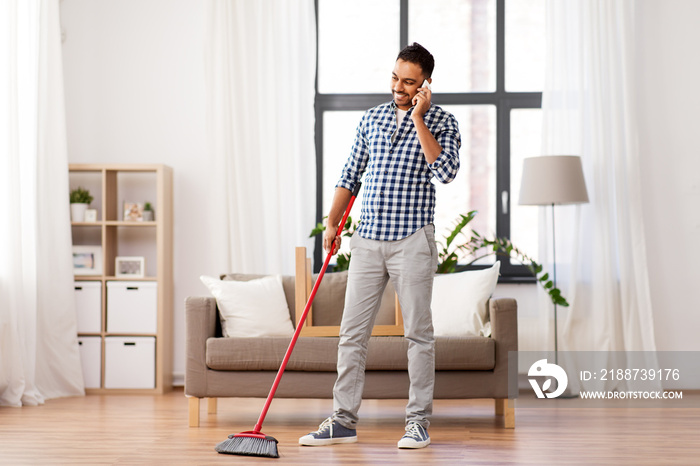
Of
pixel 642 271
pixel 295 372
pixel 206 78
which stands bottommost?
pixel 295 372

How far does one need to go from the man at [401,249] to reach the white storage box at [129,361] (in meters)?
1.96

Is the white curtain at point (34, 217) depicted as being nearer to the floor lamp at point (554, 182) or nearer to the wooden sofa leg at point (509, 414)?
the wooden sofa leg at point (509, 414)

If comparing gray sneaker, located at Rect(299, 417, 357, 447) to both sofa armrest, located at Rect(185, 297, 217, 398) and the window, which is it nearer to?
sofa armrest, located at Rect(185, 297, 217, 398)

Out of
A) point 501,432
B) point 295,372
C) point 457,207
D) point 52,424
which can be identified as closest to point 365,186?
point 295,372

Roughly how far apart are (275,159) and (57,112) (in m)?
1.28

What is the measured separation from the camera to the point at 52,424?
3328mm

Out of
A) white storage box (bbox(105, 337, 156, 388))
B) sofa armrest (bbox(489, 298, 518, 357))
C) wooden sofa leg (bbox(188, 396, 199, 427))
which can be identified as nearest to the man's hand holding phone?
sofa armrest (bbox(489, 298, 518, 357))

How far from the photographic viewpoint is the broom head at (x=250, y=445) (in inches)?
99.1

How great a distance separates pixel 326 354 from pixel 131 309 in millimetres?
1728

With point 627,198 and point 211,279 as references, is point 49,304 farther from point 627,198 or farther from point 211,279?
point 627,198

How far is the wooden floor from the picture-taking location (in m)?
2.56

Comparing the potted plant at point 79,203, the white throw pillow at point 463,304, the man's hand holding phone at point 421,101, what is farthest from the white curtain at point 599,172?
the potted plant at point 79,203

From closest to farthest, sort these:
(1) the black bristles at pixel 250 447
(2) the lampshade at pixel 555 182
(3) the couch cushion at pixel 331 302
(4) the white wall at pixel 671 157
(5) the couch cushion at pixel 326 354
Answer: (1) the black bristles at pixel 250 447
(5) the couch cushion at pixel 326 354
(3) the couch cushion at pixel 331 302
(2) the lampshade at pixel 555 182
(4) the white wall at pixel 671 157

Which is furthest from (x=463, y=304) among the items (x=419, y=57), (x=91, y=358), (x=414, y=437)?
(x=91, y=358)
